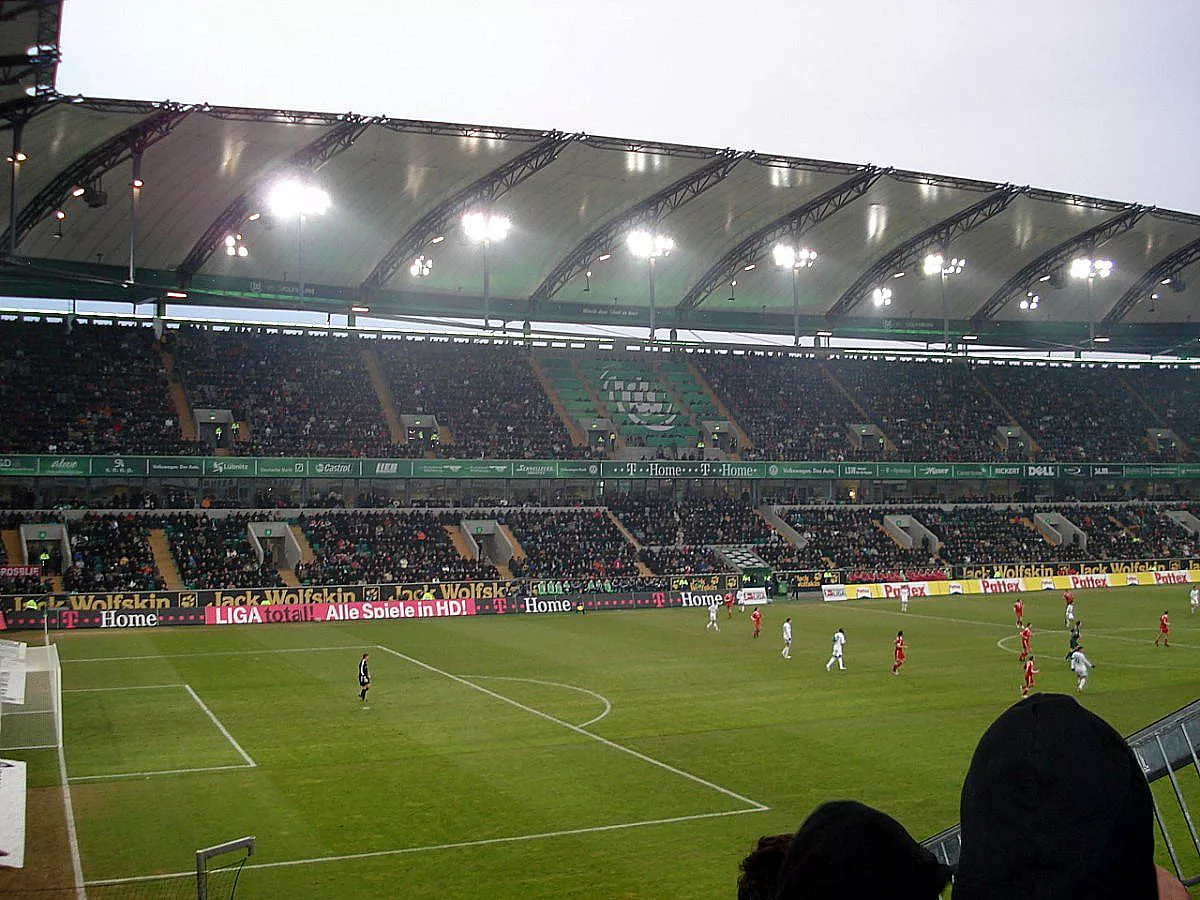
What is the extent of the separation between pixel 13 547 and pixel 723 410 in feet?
143

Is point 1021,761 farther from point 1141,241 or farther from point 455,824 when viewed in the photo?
point 1141,241

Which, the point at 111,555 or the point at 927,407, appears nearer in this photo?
the point at 111,555

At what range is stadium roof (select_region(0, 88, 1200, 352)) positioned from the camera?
50.2 metres

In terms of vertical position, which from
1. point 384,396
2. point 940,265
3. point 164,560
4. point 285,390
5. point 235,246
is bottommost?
point 164,560

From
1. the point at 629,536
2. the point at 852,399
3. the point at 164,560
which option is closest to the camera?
the point at 164,560

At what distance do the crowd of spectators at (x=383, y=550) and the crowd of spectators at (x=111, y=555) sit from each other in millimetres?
6806

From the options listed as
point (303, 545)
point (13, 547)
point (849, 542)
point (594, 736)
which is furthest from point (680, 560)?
point (594, 736)

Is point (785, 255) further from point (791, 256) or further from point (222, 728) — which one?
point (222, 728)

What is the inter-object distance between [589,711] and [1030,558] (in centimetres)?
4833

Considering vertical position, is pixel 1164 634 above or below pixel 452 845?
above

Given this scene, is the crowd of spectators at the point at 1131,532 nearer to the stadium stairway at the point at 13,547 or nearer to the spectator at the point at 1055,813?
the stadium stairway at the point at 13,547

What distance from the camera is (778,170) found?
5869 cm

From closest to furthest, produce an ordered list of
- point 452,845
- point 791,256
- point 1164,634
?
point 452,845
point 1164,634
point 791,256

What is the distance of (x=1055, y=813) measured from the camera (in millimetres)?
2338
